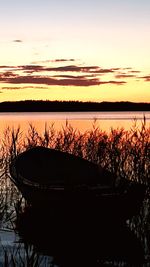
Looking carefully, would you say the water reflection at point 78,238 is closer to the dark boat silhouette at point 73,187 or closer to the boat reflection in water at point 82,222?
the boat reflection in water at point 82,222

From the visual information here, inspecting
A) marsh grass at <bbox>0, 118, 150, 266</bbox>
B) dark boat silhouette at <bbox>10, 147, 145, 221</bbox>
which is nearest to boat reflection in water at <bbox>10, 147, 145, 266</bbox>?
dark boat silhouette at <bbox>10, 147, 145, 221</bbox>

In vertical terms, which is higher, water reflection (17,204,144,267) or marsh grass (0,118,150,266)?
marsh grass (0,118,150,266)

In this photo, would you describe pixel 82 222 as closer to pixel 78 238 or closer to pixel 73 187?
pixel 78 238

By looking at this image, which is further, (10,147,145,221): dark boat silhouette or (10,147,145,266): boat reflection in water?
(10,147,145,221): dark boat silhouette

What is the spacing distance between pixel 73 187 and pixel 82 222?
85cm

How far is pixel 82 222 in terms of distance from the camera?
8.09 m

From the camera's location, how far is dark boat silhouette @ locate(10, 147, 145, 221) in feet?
26.3

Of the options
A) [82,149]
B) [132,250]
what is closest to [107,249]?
[132,250]

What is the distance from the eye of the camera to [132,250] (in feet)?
23.8

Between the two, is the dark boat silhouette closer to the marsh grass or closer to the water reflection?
the water reflection

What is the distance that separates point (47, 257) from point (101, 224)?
5.05 ft

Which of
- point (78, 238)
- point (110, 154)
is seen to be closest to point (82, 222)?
point (78, 238)

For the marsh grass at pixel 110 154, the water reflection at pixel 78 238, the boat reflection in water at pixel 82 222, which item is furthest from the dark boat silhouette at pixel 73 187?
the marsh grass at pixel 110 154

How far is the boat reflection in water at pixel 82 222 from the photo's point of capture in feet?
23.6
